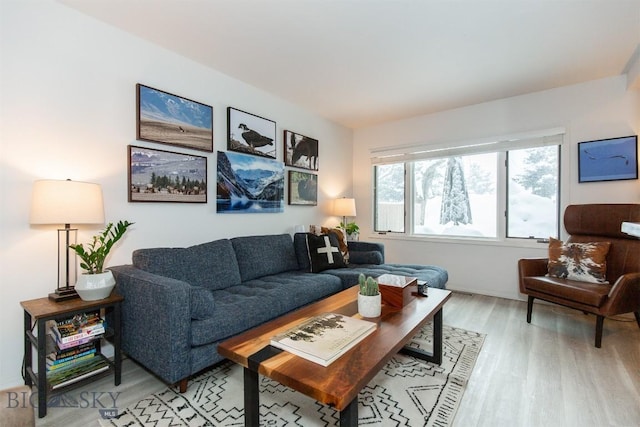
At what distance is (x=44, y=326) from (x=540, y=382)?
109 inches

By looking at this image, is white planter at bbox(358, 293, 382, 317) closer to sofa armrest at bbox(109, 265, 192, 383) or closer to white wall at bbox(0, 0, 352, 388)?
sofa armrest at bbox(109, 265, 192, 383)

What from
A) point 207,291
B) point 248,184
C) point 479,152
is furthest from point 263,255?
point 479,152

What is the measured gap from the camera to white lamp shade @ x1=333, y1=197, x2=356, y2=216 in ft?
13.2

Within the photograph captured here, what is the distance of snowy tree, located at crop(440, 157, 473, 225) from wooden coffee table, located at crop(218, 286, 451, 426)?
2423mm

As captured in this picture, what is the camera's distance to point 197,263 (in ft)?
7.40

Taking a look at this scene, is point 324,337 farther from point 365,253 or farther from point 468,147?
point 468,147

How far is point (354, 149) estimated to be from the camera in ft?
15.5

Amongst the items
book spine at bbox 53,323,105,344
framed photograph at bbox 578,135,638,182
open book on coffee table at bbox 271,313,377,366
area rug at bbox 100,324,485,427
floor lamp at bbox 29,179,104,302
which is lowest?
area rug at bbox 100,324,485,427

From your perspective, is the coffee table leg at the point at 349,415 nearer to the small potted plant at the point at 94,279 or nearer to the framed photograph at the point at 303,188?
the small potted plant at the point at 94,279

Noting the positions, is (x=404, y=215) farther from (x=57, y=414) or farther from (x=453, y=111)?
(x=57, y=414)

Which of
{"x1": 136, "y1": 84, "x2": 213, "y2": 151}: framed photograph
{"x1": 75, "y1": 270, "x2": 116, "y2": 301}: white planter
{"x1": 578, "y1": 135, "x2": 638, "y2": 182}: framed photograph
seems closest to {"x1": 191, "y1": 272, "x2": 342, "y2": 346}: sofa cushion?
{"x1": 75, "y1": 270, "x2": 116, "y2": 301}: white planter

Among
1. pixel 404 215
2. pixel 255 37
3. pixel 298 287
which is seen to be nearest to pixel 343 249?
pixel 298 287

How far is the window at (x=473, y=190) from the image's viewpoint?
331cm

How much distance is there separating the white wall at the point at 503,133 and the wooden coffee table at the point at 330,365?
2268mm
